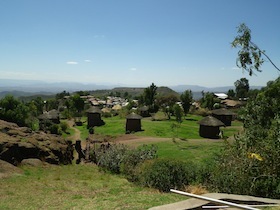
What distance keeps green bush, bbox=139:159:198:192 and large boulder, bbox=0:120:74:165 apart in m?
11.4

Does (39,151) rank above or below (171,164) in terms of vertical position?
below

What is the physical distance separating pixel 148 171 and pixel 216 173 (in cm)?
406

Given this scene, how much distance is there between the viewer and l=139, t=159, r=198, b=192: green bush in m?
15.2

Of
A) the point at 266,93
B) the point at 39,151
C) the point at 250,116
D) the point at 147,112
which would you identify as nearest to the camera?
the point at 250,116

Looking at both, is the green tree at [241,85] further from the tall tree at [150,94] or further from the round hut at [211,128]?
the round hut at [211,128]

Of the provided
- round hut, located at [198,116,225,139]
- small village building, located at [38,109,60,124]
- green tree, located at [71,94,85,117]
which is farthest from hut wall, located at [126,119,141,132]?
green tree, located at [71,94,85,117]

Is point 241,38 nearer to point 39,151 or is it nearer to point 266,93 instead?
point 266,93

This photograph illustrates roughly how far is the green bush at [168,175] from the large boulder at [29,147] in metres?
11.4

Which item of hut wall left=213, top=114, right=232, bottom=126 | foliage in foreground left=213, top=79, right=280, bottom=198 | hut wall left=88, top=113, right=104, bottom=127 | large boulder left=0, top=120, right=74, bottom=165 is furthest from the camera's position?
hut wall left=213, top=114, right=232, bottom=126

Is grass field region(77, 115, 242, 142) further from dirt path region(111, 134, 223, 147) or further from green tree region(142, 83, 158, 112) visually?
green tree region(142, 83, 158, 112)

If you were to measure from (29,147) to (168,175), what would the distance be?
1342 cm

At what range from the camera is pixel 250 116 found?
1769 centimetres

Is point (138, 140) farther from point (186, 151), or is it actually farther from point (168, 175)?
point (168, 175)

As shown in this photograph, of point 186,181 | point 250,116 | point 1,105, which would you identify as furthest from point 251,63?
point 1,105
